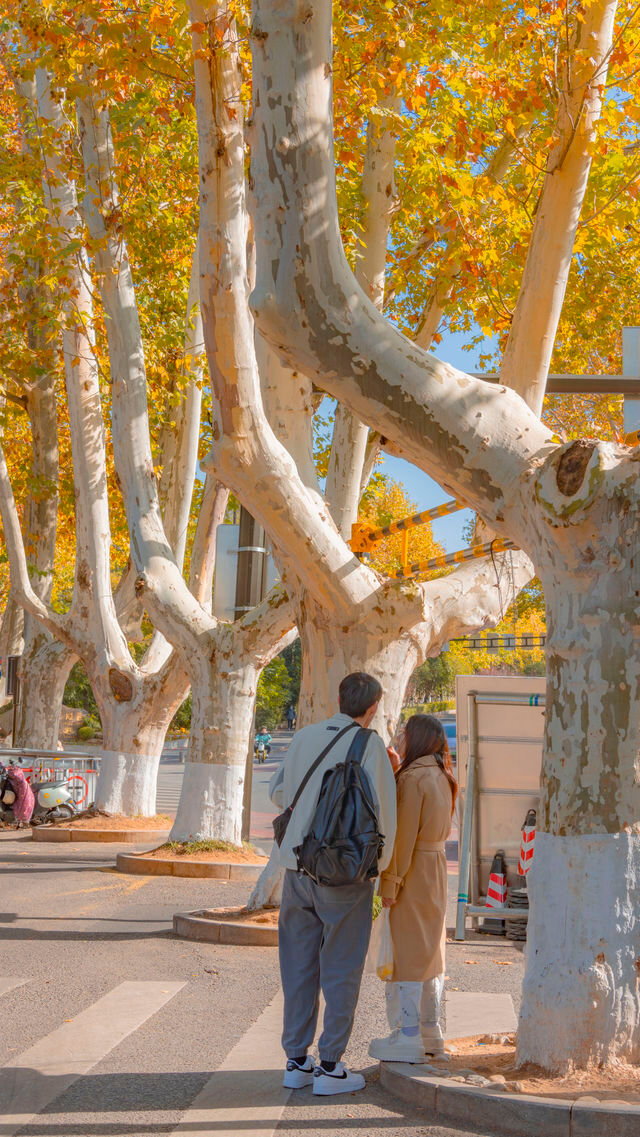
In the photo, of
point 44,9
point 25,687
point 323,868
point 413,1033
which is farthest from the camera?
point 25,687

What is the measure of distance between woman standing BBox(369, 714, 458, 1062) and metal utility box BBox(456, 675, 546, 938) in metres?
4.05

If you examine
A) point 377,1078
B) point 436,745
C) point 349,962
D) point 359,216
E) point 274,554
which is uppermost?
point 359,216

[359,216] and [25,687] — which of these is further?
[25,687]

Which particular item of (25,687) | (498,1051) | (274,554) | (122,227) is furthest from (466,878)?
(25,687)

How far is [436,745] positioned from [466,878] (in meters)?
4.16

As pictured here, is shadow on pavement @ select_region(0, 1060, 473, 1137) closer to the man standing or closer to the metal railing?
the man standing

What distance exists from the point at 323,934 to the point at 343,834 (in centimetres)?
48

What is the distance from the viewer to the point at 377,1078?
5.32 meters

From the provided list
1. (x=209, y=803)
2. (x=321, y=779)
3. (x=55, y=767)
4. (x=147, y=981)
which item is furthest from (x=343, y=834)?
(x=55, y=767)

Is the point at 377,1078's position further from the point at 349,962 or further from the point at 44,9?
the point at 44,9

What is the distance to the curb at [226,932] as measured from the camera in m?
8.77

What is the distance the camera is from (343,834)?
A: 16.4 feet

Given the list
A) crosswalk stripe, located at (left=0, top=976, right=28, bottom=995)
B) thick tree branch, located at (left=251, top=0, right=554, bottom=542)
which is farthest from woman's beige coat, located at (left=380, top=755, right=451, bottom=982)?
crosswalk stripe, located at (left=0, top=976, right=28, bottom=995)

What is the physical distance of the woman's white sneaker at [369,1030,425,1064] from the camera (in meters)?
5.26
